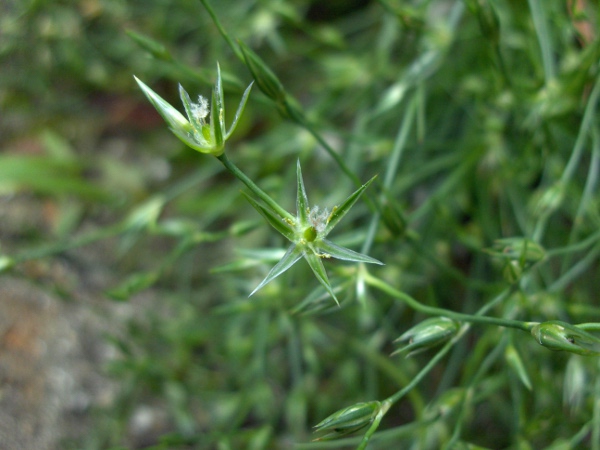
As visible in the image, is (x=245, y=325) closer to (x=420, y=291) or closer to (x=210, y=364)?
(x=210, y=364)

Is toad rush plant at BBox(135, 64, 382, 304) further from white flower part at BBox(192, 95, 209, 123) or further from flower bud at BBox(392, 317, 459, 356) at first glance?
flower bud at BBox(392, 317, 459, 356)

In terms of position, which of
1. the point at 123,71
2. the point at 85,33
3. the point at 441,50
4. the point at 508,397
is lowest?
the point at 508,397

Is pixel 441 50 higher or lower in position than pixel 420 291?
higher

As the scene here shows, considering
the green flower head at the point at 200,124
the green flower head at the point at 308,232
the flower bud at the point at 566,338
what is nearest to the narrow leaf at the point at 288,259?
the green flower head at the point at 308,232

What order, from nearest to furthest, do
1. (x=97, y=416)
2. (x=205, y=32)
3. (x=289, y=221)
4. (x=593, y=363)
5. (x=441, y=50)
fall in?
(x=289, y=221), (x=593, y=363), (x=441, y=50), (x=97, y=416), (x=205, y=32)

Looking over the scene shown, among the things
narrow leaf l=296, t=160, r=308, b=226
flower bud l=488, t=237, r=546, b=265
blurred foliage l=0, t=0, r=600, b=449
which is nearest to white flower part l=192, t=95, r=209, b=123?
narrow leaf l=296, t=160, r=308, b=226

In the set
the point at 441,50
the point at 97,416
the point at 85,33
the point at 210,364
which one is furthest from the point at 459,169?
the point at 85,33

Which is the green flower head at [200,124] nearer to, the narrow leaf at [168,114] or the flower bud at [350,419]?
the narrow leaf at [168,114]
